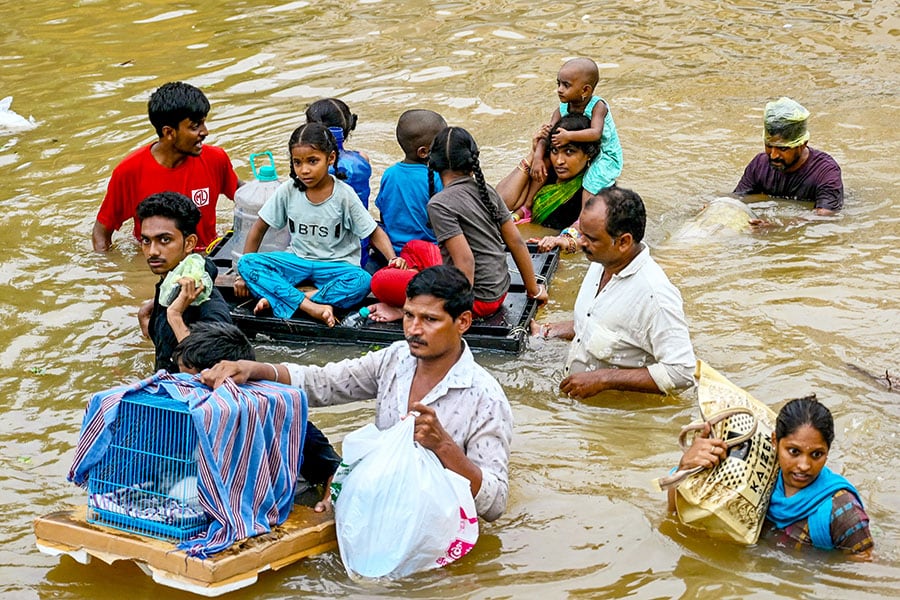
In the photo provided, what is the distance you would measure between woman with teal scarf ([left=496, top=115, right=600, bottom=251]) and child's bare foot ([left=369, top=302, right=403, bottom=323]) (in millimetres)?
1767

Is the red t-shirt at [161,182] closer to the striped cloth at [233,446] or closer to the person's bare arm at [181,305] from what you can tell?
the person's bare arm at [181,305]

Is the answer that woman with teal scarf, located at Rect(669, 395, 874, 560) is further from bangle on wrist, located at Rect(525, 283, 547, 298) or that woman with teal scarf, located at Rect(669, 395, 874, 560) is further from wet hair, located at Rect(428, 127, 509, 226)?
bangle on wrist, located at Rect(525, 283, 547, 298)

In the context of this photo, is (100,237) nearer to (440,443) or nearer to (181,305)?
(181,305)

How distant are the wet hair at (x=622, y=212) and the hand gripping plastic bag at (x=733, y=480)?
1173mm

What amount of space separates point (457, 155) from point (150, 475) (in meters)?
2.66

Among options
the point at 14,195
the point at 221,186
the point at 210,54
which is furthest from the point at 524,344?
the point at 210,54

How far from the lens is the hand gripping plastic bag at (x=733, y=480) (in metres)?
4.41

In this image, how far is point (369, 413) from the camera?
19.5ft

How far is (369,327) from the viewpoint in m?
6.66

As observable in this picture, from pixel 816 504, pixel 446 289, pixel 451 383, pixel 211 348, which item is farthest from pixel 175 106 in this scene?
pixel 816 504

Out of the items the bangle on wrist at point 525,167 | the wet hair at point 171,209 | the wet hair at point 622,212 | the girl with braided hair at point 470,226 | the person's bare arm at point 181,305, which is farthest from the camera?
the bangle on wrist at point 525,167

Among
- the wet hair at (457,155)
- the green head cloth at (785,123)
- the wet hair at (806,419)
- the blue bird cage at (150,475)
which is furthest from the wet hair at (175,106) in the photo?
the wet hair at (806,419)

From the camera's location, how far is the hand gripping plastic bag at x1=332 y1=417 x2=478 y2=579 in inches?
166

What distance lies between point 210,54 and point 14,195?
3.79 meters
